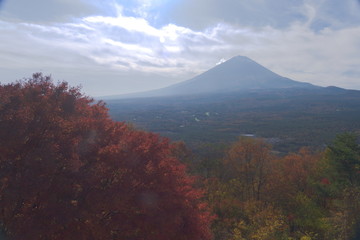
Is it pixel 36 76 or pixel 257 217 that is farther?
pixel 257 217

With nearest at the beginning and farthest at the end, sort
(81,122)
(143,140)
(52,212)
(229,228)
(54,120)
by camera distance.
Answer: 1. (52,212)
2. (54,120)
3. (81,122)
4. (143,140)
5. (229,228)

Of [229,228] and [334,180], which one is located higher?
[334,180]

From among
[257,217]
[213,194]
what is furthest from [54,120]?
[213,194]

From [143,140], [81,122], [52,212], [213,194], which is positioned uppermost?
[81,122]

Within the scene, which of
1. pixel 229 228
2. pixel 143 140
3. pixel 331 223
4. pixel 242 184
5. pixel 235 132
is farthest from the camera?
pixel 235 132

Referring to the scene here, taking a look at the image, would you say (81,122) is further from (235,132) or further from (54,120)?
(235,132)

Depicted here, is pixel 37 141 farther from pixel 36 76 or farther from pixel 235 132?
pixel 235 132
